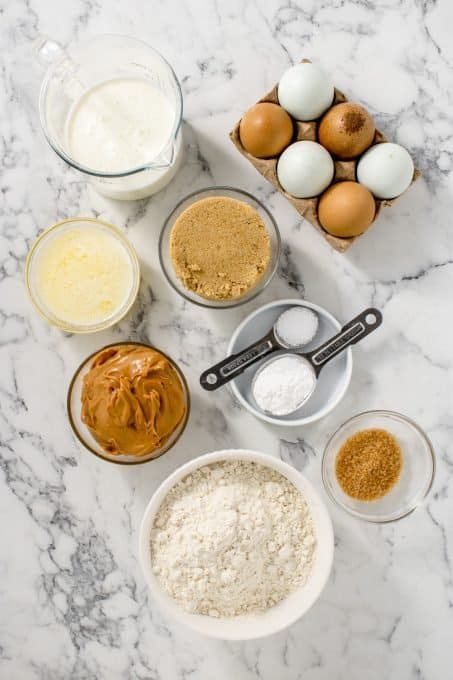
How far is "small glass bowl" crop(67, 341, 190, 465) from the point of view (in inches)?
58.2

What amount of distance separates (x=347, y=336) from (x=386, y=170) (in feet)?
1.13

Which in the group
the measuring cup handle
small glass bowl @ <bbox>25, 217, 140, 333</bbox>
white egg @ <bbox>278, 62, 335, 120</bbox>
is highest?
the measuring cup handle

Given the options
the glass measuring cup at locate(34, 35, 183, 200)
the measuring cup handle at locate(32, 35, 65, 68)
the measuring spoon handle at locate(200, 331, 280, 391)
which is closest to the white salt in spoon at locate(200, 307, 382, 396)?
the measuring spoon handle at locate(200, 331, 280, 391)

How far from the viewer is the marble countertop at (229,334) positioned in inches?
61.9

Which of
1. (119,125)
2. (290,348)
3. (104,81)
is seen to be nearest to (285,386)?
(290,348)

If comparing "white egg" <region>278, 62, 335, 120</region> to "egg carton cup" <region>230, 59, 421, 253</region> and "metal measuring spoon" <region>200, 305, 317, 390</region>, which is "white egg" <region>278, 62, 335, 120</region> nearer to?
"egg carton cup" <region>230, 59, 421, 253</region>

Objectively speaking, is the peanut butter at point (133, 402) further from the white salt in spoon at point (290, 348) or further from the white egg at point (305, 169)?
the white egg at point (305, 169)

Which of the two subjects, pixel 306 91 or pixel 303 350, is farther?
pixel 303 350

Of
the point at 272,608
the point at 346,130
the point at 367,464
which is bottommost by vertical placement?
the point at 272,608

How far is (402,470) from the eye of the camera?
1.56m

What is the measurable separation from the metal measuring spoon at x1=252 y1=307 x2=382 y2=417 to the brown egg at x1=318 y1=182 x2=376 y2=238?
19 cm

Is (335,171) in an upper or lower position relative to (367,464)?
upper

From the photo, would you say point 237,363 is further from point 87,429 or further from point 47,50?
point 47,50

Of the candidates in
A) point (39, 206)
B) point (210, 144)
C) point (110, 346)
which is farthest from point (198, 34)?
point (110, 346)
